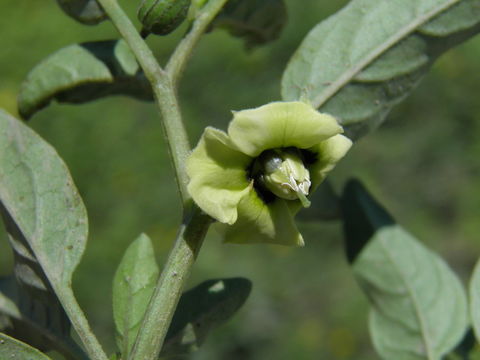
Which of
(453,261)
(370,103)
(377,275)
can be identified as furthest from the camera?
(453,261)

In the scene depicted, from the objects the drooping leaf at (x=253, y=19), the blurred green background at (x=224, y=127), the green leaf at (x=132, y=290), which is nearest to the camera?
the green leaf at (x=132, y=290)

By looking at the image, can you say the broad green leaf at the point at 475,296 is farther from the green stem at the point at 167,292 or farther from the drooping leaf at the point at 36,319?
the drooping leaf at the point at 36,319

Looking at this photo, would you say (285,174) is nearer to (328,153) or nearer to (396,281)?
(328,153)

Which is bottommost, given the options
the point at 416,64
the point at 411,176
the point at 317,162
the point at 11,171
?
the point at 411,176

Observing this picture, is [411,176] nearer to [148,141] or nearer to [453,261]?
[453,261]

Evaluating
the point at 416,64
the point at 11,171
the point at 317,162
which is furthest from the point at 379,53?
the point at 11,171

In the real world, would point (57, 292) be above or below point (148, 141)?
above

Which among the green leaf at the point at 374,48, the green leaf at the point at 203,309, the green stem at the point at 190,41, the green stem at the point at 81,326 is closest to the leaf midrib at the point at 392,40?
the green leaf at the point at 374,48

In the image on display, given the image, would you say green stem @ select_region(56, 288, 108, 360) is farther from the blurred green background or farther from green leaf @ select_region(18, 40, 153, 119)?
the blurred green background
